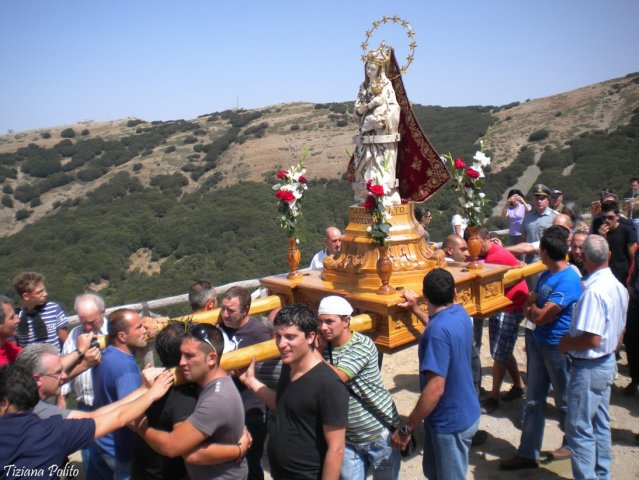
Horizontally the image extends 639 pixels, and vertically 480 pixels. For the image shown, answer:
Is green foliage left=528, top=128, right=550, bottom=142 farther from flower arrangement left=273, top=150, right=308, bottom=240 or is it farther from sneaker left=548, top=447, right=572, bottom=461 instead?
sneaker left=548, top=447, right=572, bottom=461

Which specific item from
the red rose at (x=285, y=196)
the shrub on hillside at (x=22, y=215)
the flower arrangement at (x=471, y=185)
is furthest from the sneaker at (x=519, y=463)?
the shrub on hillside at (x=22, y=215)

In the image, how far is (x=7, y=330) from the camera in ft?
13.1

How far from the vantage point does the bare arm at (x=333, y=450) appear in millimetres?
2719

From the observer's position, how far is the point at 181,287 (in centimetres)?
2042

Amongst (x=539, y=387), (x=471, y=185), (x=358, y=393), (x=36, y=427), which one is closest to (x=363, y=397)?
(x=358, y=393)

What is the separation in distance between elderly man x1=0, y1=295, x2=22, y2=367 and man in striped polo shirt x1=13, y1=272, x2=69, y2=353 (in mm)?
490

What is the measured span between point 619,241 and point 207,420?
5.92 m

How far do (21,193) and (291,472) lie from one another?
42934mm

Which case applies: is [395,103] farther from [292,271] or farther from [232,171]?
[232,171]

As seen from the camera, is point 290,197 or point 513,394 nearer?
point 290,197

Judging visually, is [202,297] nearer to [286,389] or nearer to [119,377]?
[119,377]

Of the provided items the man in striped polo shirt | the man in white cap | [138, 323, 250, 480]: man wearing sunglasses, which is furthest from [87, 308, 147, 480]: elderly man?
the man in striped polo shirt

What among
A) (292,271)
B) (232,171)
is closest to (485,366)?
(292,271)

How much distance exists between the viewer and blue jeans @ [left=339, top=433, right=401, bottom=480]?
3.19 m
